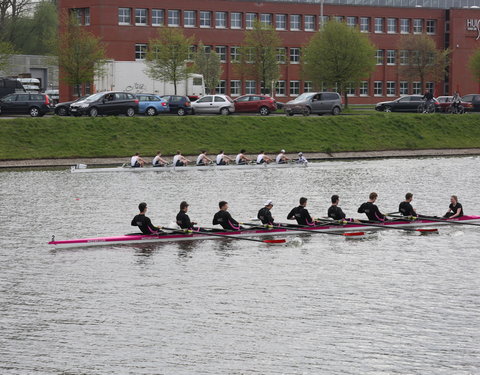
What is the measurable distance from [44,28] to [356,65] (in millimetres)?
59222

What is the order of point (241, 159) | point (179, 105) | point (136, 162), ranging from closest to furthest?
point (136, 162), point (241, 159), point (179, 105)

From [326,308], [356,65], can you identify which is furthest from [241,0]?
[326,308]

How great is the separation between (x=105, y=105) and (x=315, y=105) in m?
19.4

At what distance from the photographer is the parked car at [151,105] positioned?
72.8 meters

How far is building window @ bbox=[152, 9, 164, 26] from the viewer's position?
107 m

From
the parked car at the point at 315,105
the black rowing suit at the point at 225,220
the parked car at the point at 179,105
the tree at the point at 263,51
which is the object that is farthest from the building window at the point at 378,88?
the black rowing suit at the point at 225,220

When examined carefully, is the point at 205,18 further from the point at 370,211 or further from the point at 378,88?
the point at 370,211

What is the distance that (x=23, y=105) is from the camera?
7019cm

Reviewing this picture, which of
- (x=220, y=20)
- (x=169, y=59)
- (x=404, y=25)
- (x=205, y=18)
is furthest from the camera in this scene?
(x=404, y=25)

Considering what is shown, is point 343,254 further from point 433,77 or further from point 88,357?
point 433,77

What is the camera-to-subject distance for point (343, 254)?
31109 millimetres

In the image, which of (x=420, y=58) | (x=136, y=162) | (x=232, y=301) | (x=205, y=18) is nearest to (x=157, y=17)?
(x=205, y=18)

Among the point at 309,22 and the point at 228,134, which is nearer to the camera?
the point at 228,134

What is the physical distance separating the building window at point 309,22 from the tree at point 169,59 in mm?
29117
